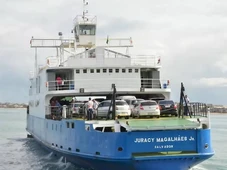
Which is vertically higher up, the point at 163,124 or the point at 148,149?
the point at 163,124

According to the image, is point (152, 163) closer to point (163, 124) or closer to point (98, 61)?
point (163, 124)

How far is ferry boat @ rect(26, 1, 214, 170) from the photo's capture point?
17.1 meters

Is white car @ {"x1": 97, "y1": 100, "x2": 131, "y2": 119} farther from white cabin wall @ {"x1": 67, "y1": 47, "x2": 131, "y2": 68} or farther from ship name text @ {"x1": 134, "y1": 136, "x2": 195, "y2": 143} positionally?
white cabin wall @ {"x1": 67, "y1": 47, "x2": 131, "y2": 68}

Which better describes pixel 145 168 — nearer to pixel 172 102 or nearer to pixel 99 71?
pixel 172 102

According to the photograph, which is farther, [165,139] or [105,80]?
[105,80]

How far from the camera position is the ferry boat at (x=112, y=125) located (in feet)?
56.2

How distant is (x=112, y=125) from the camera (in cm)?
1875

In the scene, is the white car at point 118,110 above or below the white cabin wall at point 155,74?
below

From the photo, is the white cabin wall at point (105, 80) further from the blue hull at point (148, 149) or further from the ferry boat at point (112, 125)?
the blue hull at point (148, 149)

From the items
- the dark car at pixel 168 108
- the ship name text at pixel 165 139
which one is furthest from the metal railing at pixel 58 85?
the ship name text at pixel 165 139

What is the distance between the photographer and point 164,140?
56.7ft

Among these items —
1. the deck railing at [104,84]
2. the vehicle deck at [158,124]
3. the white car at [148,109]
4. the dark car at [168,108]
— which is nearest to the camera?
the vehicle deck at [158,124]

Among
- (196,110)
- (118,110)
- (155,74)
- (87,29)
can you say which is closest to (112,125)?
(118,110)

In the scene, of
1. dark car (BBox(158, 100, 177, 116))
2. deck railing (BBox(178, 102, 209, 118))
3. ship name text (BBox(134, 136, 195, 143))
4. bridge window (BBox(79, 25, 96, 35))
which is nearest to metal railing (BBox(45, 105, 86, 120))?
dark car (BBox(158, 100, 177, 116))
